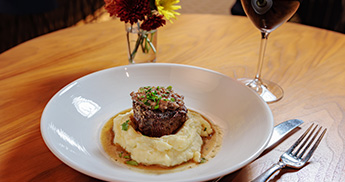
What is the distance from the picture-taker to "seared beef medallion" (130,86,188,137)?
1.38 meters

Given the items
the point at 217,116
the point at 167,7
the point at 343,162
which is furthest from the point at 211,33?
the point at 343,162

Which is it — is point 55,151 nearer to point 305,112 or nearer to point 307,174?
point 307,174

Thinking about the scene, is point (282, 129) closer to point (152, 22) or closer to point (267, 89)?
point (267, 89)

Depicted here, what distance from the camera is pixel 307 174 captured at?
1234mm

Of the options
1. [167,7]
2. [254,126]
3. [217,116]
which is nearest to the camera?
[254,126]

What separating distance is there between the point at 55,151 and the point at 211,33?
5.95 ft

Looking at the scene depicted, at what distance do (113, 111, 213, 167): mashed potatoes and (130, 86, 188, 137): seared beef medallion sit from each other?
0.14 feet

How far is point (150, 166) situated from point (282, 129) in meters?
0.64

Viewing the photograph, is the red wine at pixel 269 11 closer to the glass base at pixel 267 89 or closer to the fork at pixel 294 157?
the glass base at pixel 267 89

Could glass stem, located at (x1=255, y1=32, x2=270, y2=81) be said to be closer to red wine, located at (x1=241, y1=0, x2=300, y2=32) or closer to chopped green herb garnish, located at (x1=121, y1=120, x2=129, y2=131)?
Answer: red wine, located at (x1=241, y1=0, x2=300, y2=32)

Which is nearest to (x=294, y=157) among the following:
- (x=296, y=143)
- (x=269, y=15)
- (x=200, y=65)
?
(x=296, y=143)

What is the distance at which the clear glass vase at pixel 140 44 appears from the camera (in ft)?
6.62

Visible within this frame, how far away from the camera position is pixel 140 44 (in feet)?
6.68

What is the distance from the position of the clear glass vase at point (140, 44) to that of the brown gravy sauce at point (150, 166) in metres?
0.58
